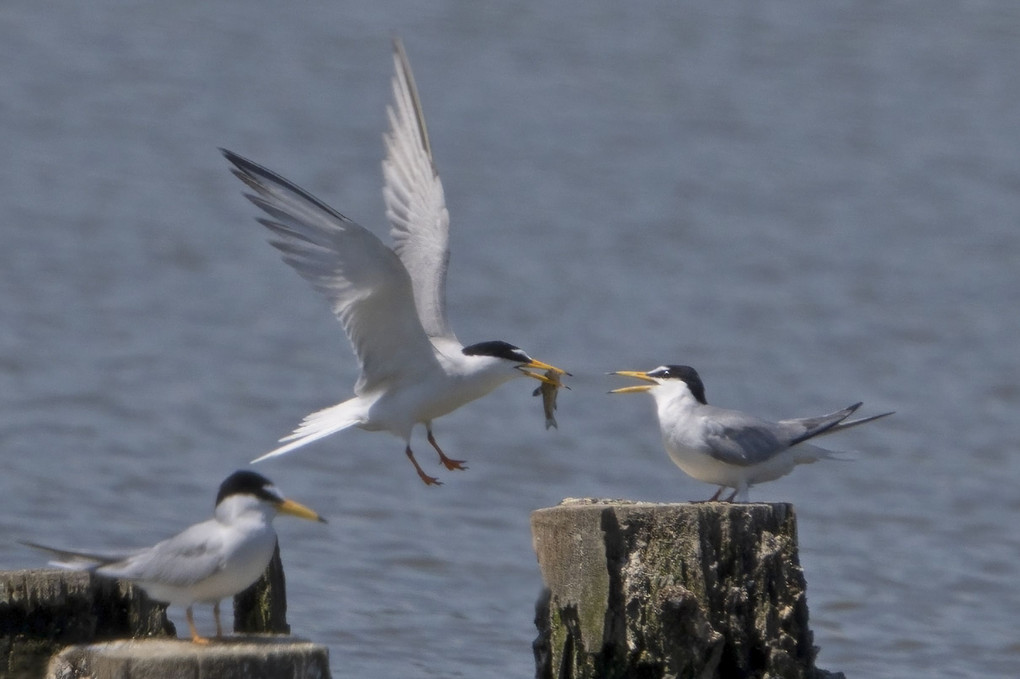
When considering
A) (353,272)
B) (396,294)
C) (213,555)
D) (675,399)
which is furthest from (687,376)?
(213,555)

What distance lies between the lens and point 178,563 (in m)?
4.93

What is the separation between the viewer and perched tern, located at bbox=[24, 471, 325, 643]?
4.92 m

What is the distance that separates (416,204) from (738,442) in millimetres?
3058

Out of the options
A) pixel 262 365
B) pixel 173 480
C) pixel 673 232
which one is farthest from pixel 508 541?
pixel 673 232

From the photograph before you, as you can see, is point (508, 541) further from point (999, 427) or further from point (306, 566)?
point (999, 427)

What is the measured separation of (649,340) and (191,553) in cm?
1004

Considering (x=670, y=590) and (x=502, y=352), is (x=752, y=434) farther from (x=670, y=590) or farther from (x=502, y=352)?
(x=502, y=352)

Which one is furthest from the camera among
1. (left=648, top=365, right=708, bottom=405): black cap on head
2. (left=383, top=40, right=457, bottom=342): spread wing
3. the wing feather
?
(left=383, top=40, right=457, bottom=342): spread wing

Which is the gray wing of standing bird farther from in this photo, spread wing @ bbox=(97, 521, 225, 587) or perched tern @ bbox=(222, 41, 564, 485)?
spread wing @ bbox=(97, 521, 225, 587)

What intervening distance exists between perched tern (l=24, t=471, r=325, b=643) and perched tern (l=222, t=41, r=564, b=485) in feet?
5.39

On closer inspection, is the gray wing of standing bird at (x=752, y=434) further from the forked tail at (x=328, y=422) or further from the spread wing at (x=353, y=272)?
the forked tail at (x=328, y=422)

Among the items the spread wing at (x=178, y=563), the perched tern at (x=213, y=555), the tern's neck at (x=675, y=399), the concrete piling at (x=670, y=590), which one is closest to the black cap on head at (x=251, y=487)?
the perched tern at (x=213, y=555)

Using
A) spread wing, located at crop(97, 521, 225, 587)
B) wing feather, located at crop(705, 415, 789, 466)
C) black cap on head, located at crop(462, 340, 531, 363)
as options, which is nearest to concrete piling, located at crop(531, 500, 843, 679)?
wing feather, located at crop(705, 415, 789, 466)

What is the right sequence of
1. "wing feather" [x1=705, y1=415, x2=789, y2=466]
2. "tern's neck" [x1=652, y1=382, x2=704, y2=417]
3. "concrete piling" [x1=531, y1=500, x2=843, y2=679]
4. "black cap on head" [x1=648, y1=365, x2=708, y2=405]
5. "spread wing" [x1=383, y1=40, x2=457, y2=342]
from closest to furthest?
"concrete piling" [x1=531, y1=500, x2=843, y2=679]
"wing feather" [x1=705, y1=415, x2=789, y2=466]
"tern's neck" [x1=652, y1=382, x2=704, y2=417]
"black cap on head" [x1=648, y1=365, x2=708, y2=405]
"spread wing" [x1=383, y1=40, x2=457, y2=342]
